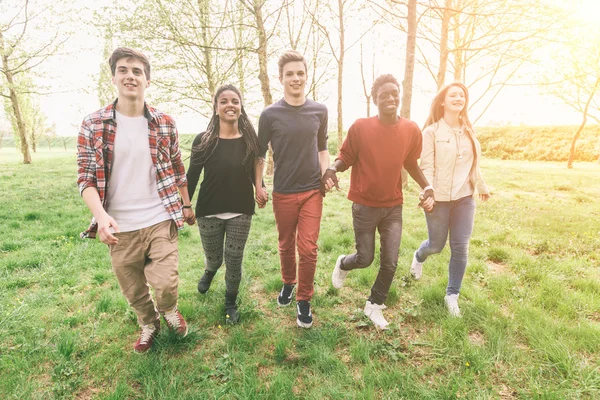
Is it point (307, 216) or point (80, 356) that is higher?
point (307, 216)

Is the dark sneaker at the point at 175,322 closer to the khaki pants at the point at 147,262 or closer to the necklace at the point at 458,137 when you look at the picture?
the khaki pants at the point at 147,262

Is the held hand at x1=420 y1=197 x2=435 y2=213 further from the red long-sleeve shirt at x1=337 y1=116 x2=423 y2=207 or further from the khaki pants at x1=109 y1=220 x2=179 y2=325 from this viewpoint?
the khaki pants at x1=109 y1=220 x2=179 y2=325

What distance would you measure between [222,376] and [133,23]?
943 cm

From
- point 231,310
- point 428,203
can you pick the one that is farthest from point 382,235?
point 231,310

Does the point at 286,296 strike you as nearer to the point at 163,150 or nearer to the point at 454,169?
the point at 163,150

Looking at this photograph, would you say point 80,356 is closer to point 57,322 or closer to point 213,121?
point 57,322

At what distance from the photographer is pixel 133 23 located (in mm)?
8531

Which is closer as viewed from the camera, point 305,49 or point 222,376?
point 222,376

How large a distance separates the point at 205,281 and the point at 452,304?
2812mm

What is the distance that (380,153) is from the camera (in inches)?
120

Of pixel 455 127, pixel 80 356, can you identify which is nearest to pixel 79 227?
pixel 80 356

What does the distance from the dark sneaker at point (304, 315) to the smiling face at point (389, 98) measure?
6.80 ft

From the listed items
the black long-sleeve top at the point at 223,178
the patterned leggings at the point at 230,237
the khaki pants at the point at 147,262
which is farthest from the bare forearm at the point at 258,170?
the khaki pants at the point at 147,262

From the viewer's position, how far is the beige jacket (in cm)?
334
